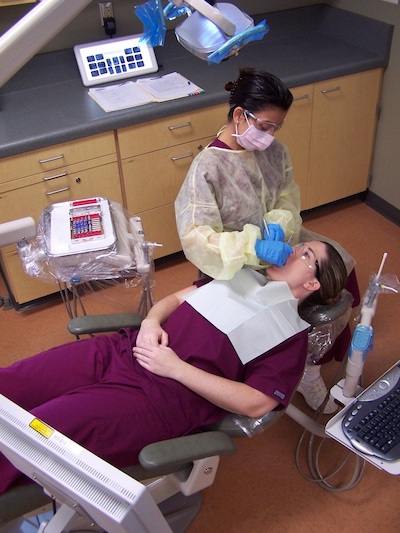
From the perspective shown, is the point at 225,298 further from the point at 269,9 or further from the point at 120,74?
the point at 269,9

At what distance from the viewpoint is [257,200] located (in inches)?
74.1

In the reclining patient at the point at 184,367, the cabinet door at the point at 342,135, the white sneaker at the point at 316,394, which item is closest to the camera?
the reclining patient at the point at 184,367

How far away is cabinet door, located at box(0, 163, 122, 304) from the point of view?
7.36 ft

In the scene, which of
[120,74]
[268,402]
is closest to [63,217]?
[268,402]

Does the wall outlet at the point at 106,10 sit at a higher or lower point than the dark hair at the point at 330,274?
higher

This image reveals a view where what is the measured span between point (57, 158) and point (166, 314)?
959 mm

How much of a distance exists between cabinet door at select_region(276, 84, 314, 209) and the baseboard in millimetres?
536

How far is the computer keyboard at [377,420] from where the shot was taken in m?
1.30

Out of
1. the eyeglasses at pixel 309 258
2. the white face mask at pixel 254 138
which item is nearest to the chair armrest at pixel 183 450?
the eyeglasses at pixel 309 258

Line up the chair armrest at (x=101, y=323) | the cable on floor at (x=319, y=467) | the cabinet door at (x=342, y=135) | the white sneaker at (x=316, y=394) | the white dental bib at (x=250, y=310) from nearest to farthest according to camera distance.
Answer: the white dental bib at (x=250, y=310), the chair armrest at (x=101, y=323), the cable on floor at (x=319, y=467), the white sneaker at (x=316, y=394), the cabinet door at (x=342, y=135)

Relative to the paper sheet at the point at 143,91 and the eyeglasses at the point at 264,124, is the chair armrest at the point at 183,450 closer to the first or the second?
the eyeglasses at the point at 264,124

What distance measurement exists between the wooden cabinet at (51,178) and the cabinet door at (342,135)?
1128 mm

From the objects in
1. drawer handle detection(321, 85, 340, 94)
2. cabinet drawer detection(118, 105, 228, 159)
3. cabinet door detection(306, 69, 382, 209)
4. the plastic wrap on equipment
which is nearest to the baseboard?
cabinet door detection(306, 69, 382, 209)

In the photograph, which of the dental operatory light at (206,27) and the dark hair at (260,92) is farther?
the dark hair at (260,92)
